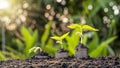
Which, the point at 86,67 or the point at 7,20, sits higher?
the point at 7,20

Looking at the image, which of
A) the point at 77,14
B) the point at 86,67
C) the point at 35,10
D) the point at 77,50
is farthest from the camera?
the point at 35,10

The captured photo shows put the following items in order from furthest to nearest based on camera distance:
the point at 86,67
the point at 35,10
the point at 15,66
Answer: the point at 35,10
the point at 15,66
the point at 86,67

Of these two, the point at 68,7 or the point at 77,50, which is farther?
the point at 68,7

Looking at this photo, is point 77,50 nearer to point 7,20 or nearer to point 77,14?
point 77,14

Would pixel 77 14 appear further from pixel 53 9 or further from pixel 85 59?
pixel 85 59

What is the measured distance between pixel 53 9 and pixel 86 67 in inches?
135

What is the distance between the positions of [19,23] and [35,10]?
0.27 meters

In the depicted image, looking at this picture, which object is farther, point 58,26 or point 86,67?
point 58,26

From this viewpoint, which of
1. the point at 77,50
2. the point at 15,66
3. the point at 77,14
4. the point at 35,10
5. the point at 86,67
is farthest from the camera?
the point at 35,10

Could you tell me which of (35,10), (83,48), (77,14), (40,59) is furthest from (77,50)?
(35,10)

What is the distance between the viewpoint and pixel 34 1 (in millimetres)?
4465

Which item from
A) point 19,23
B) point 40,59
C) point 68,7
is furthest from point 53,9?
point 40,59

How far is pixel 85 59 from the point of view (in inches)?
51.4

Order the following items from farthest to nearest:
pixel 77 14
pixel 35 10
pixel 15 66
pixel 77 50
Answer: pixel 35 10 → pixel 77 14 → pixel 77 50 → pixel 15 66
